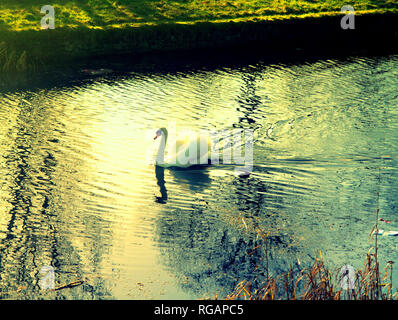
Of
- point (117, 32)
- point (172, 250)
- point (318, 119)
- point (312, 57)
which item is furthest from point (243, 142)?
point (117, 32)

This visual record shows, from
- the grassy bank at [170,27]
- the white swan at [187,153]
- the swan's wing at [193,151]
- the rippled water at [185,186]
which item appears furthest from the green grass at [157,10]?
the swan's wing at [193,151]

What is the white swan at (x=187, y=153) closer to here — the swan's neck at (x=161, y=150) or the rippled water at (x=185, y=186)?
the swan's neck at (x=161, y=150)

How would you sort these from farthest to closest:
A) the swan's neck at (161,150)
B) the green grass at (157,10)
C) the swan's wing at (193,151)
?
the green grass at (157,10) < the swan's neck at (161,150) < the swan's wing at (193,151)

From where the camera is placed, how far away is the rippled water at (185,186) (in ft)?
23.2

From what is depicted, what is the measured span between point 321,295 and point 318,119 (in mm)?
7454

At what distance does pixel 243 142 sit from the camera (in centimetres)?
1093

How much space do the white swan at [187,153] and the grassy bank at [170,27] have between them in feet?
29.1

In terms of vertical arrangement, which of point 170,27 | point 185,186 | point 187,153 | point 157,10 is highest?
point 157,10

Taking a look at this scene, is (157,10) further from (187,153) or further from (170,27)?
(187,153)

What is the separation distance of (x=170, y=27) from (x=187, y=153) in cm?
1067

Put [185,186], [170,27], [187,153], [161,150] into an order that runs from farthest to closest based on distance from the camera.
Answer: [170,27] → [161,150] → [187,153] → [185,186]

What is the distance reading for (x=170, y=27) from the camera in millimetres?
19297

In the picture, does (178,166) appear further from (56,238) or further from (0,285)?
(0,285)

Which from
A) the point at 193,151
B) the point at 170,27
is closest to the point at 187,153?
the point at 193,151
